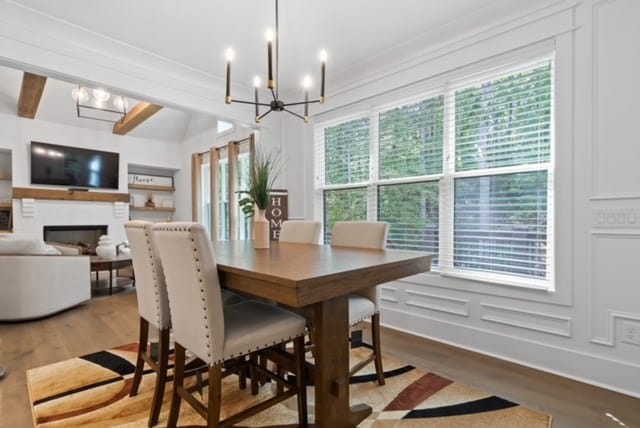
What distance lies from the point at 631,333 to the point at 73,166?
26.0ft

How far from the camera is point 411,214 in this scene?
313 cm

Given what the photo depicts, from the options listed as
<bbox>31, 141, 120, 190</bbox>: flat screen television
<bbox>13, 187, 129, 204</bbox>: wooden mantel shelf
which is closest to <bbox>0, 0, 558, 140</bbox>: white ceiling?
<bbox>31, 141, 120, 190</bbox>: flat screen television

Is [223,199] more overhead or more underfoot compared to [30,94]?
more underfoot

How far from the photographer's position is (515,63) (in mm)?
2436

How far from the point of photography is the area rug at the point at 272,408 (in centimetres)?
172

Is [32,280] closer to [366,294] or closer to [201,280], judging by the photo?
[201,280]

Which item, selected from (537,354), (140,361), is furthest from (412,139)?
(140,361)

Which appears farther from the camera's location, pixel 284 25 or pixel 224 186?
pixel 224 186

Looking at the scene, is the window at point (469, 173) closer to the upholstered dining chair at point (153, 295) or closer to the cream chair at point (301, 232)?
the cream chair at point (301, 232)

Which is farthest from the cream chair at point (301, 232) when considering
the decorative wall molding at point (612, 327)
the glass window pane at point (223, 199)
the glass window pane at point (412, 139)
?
the glass window pane at point (223, 199)

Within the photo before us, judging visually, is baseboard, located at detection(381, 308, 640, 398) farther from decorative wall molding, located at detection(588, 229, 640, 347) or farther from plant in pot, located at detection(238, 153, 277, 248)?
plant in pot, located at detection(238, 153, 277, 248)

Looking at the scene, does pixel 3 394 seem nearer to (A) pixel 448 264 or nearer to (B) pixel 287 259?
(B) pixel 287 259

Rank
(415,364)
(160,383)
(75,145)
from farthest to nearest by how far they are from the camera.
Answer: (75,145), (415,364), (160,383)

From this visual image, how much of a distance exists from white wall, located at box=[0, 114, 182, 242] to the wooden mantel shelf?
0.08 metres
